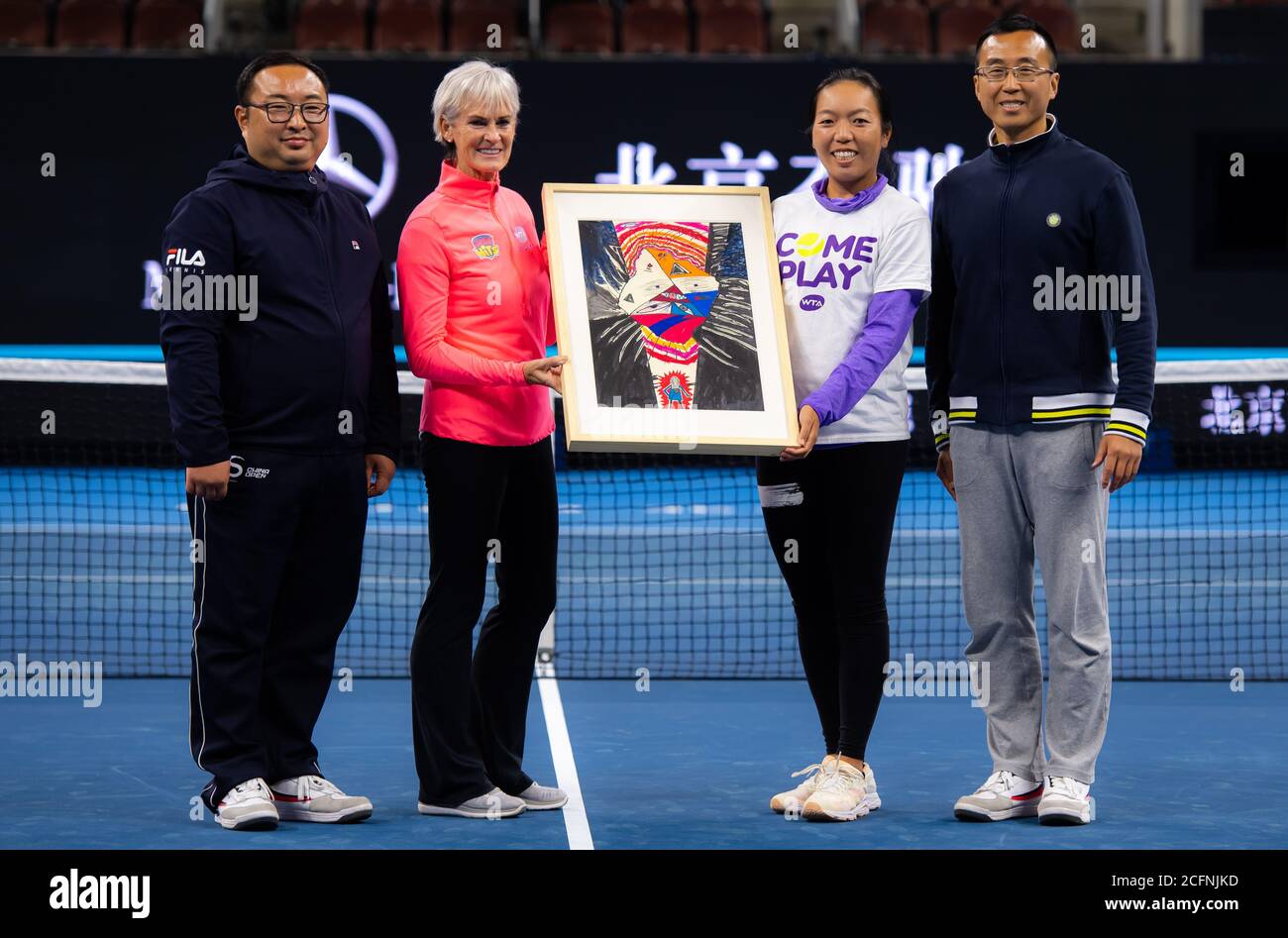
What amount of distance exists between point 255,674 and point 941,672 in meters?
3.47

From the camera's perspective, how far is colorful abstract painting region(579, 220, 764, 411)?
15.5 ft

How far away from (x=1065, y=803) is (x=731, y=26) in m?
11.6

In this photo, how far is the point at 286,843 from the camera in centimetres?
449

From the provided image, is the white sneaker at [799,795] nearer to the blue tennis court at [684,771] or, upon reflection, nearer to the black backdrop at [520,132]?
the blue tennis court at [684,771]

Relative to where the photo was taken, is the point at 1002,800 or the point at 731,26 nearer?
the point at 1002,800

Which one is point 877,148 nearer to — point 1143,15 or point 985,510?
point 985,510

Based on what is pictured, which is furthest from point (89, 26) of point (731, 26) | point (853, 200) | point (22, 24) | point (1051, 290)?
point (1051, 290)

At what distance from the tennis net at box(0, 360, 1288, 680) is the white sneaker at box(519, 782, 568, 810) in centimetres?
217

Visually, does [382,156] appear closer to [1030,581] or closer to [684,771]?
[684,771]

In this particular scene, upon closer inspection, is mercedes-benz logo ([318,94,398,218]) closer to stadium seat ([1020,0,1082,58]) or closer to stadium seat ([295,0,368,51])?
stadium seat ([295,0,368,51])

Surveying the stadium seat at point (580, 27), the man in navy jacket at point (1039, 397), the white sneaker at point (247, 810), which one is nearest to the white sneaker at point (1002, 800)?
the man in navy jacket at point (1039, 397)

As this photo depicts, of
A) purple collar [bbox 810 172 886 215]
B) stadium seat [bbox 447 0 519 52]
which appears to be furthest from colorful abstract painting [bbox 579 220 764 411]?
stadium seat [bbox 447 0 519 52]

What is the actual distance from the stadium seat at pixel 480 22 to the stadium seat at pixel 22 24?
11.9 ft

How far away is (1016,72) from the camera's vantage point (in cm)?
472
